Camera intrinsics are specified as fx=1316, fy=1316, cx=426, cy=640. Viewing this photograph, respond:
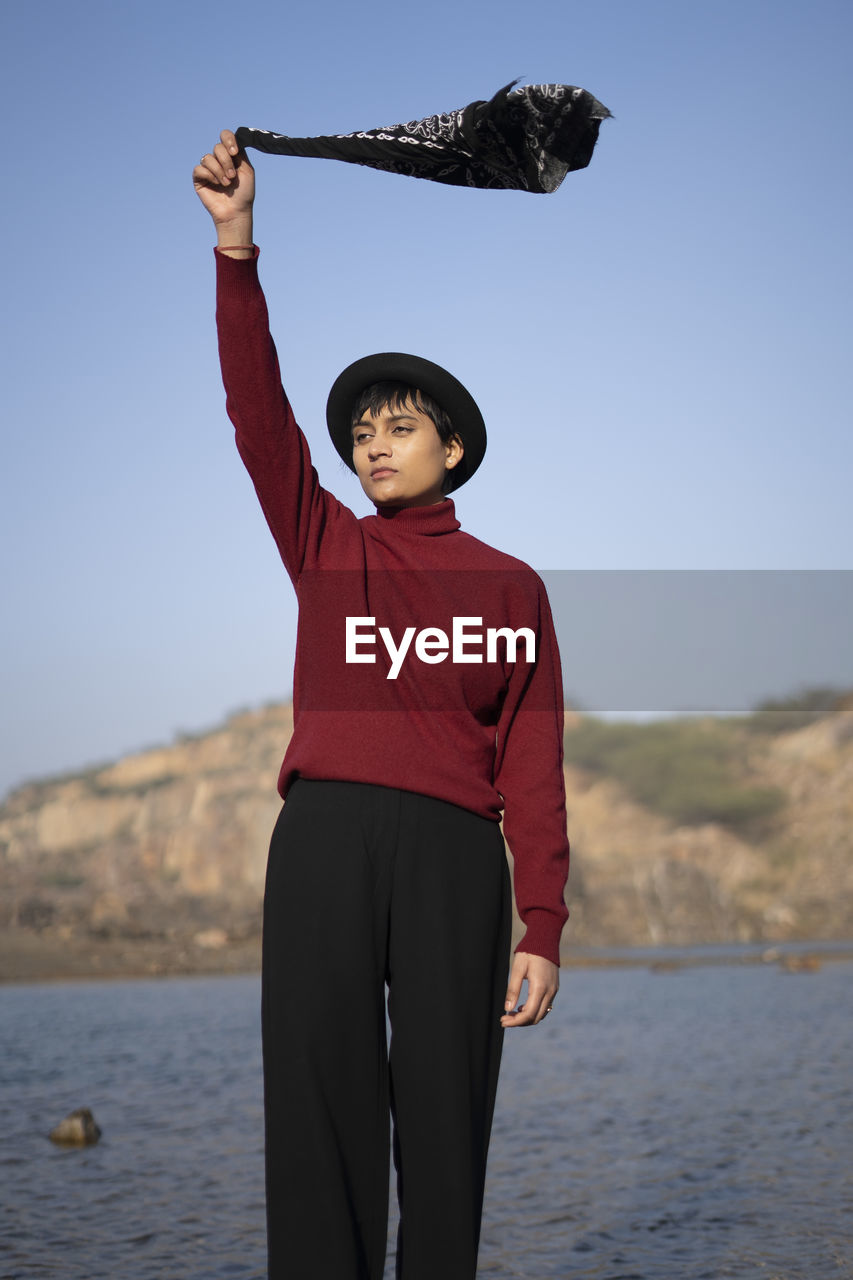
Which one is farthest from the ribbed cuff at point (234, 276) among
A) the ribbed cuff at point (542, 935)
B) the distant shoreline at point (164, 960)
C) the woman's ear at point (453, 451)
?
the distant shoreline at point (164, 960)

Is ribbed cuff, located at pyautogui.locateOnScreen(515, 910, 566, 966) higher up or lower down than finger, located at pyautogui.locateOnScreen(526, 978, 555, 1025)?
higher up

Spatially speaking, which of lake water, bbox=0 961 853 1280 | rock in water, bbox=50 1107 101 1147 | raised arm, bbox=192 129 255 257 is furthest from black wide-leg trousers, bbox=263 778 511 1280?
rock in water, bbox=50 1107 101 1147

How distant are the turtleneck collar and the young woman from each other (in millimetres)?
20

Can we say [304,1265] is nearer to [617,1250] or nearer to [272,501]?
[272,501]

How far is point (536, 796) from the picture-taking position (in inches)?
78.8

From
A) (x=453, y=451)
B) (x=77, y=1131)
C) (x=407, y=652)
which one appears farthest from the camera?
(x=77, y=1131)

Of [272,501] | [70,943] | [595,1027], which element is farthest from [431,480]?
[70,943]

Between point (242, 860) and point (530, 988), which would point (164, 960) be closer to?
point (242, 860)

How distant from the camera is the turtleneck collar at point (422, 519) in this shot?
81.6 inches

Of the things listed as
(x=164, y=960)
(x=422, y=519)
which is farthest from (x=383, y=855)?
(x=164, y=960)

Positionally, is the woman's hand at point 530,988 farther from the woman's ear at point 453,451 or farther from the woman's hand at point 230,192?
the woman's hand at point 230,192

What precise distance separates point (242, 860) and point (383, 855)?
22013mm
